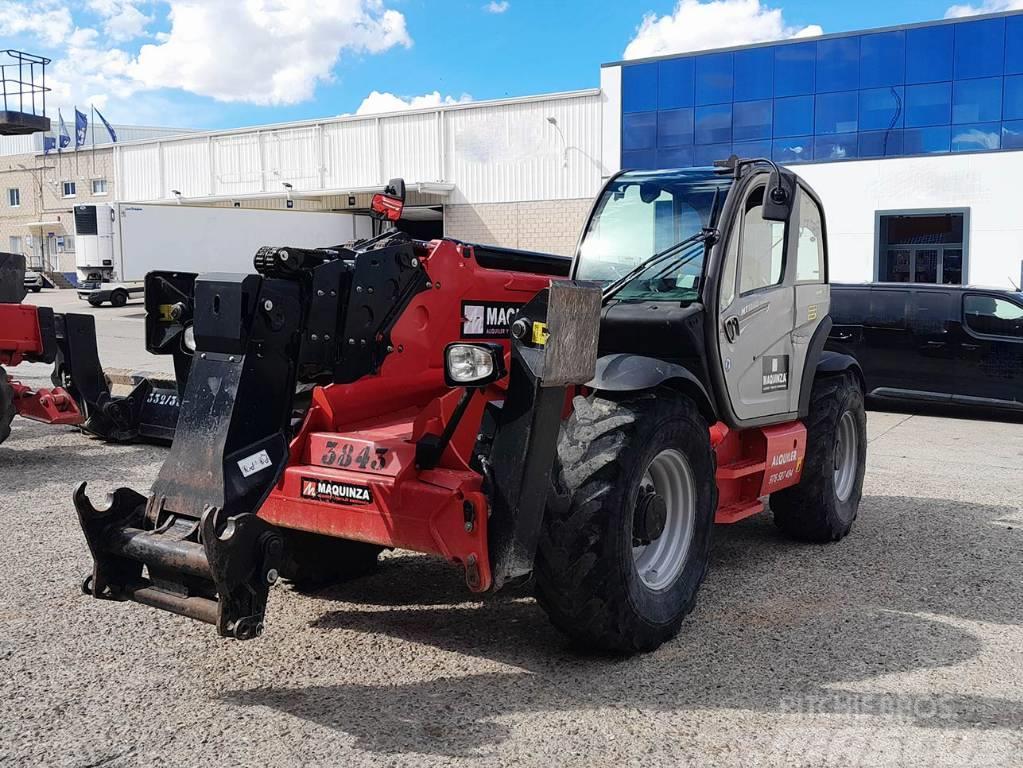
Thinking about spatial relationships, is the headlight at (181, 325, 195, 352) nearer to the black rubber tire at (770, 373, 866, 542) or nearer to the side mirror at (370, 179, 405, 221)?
the side mirror at (370, 179, 405, 221)

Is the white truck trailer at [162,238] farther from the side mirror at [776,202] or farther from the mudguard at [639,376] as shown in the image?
the mudguard at [639,376]

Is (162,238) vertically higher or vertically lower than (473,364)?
higher

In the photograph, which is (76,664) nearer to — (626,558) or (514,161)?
(626,558)

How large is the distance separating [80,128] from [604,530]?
5619 cm

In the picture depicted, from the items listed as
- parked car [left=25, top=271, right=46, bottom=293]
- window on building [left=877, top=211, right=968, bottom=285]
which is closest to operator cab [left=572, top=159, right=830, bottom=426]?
window on building [left=877, top=211, right=968, bottom=285]

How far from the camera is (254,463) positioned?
150 inches

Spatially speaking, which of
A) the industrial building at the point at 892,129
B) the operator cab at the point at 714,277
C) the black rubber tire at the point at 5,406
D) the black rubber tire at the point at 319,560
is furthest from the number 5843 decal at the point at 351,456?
the industrial building at the point at 892,129

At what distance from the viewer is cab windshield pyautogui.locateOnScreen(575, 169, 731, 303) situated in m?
5.48

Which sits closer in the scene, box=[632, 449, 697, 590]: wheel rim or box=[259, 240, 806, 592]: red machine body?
box=[259, 240, 806, 592]: red machine body

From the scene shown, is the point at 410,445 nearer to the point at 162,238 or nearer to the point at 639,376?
the point at 639,376

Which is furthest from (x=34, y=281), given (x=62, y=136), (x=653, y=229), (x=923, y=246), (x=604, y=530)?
(x=604, y=530)

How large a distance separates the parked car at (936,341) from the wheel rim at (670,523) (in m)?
9.59

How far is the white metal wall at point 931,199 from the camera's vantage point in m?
26.7

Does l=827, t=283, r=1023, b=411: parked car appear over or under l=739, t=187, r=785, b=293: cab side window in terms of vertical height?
under
